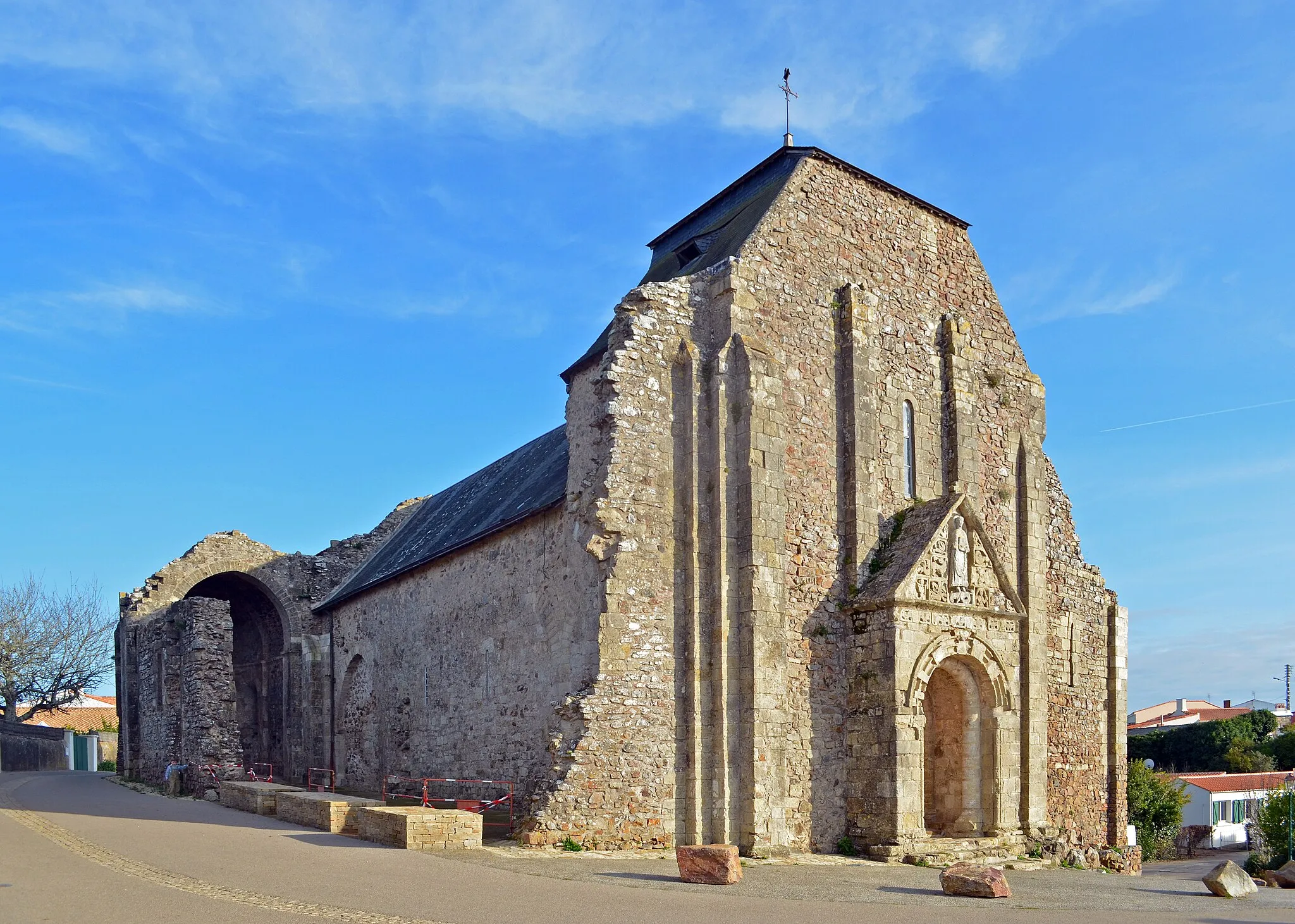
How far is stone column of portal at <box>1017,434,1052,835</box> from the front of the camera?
16.6 m

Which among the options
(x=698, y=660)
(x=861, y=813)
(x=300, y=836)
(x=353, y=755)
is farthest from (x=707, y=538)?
(x=353, y=755)

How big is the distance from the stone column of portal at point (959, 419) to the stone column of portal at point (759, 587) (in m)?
3.64

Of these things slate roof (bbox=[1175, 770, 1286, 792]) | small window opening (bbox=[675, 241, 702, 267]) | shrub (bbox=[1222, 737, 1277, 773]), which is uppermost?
small window opening (bbox=[675, 241, 702, 267])

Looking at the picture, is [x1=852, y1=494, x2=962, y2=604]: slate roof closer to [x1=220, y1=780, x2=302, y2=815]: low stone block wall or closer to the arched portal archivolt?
the arched portal archivolt

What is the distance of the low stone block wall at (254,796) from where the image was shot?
55.9ft

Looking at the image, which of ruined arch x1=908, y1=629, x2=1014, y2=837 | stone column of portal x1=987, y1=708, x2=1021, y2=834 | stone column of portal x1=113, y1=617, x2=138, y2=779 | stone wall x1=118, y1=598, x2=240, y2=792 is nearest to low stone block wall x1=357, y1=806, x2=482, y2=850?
ruined arch x1=908, y1=629, x2=1014, y2=837

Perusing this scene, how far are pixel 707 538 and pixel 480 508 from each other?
336 inches

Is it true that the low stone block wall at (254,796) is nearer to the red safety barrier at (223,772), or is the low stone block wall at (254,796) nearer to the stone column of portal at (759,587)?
the red safety barrier at (223,772)

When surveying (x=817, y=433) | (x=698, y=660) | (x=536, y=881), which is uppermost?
(x=817, y=433)

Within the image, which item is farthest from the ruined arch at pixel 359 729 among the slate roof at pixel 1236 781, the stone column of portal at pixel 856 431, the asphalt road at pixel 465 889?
the slate roof at pixel 1236 781

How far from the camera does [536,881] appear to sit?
10.6 m

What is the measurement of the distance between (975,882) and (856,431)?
656cm

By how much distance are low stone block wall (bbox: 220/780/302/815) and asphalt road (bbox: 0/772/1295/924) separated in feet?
7.38

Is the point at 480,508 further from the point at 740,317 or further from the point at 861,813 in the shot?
the point at 861,813
